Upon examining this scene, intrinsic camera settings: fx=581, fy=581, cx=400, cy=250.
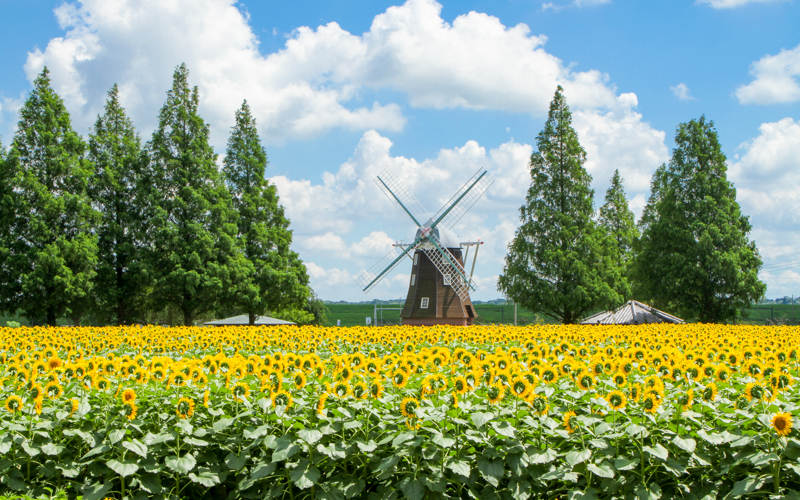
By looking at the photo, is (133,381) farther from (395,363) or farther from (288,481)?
(395,363)

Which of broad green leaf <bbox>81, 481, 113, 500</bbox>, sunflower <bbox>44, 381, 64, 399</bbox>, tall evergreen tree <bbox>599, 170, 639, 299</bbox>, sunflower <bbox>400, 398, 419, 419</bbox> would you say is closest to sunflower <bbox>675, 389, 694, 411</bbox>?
sunflower <bbox>400, 398, 419, 419</bbox>

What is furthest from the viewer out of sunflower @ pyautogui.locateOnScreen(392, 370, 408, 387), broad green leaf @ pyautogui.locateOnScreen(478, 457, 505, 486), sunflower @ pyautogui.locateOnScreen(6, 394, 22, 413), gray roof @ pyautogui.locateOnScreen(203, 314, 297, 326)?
gray roof @ pyautogui.locateOnScreen(203, 314, 297, 326)

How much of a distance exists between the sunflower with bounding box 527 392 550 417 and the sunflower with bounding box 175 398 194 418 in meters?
2.41

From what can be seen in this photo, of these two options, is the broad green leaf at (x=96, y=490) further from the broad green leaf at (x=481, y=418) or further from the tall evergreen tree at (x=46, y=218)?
the tall evergreen tree at (x=46, y=218)

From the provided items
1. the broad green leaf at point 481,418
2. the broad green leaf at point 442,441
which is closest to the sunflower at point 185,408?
the broad green leaf at point 442,441

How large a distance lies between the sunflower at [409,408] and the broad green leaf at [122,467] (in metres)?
1.79

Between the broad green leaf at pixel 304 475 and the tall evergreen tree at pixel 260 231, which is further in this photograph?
the tall evergreen tree at pixel 260 231

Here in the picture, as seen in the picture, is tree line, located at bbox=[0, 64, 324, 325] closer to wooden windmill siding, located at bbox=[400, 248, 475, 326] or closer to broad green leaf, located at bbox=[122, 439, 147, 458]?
wooden windmill siding, located at bbox=[400, 248, 475, 326]

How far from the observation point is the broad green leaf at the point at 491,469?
3.56 m

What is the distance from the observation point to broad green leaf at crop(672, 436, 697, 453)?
3516 mm

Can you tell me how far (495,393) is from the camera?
3961 mm

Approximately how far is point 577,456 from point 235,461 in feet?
7.22

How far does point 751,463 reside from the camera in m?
3.64

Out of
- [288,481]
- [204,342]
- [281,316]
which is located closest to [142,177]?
[281,316]
